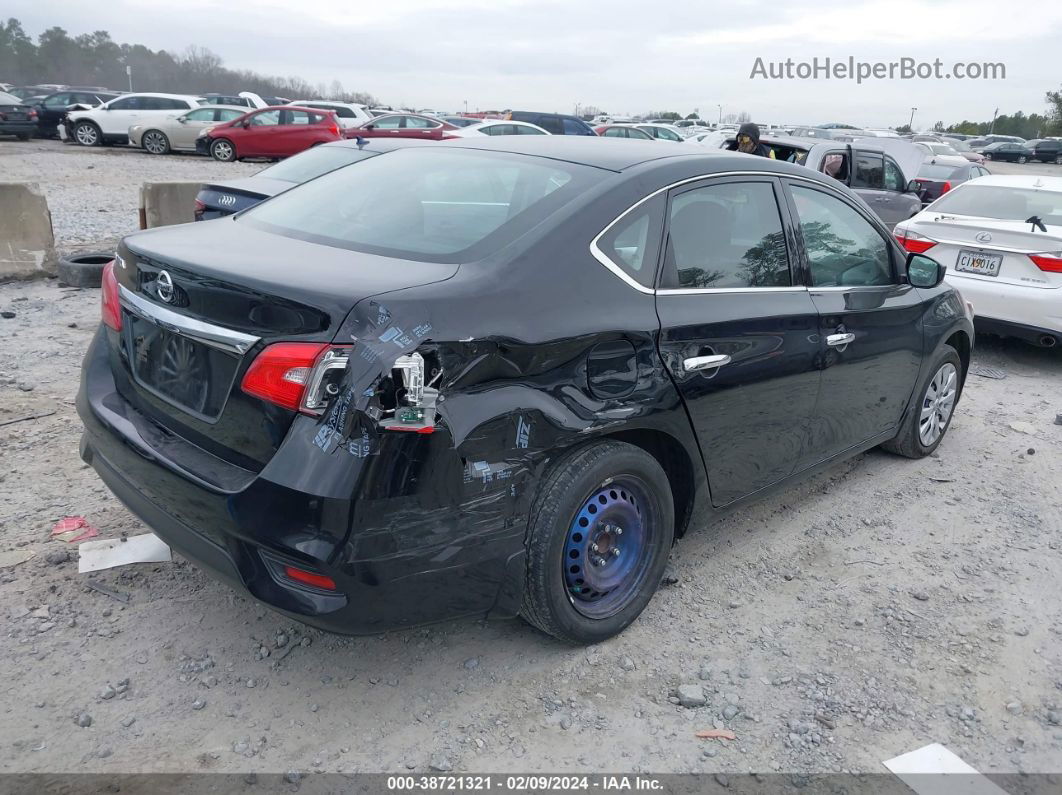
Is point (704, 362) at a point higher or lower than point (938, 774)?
higher

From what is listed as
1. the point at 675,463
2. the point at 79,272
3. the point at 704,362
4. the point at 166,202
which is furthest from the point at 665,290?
the point at 166,202

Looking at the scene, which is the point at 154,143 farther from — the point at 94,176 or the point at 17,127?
the point at 94,176

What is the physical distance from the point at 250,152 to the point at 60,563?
839 inches

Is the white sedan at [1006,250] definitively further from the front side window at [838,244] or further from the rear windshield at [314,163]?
the rear windshield at [314,163]

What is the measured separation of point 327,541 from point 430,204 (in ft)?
4.72

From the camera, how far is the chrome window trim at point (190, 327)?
2479mm

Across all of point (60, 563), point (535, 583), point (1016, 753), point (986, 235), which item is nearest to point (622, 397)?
point (535, 583)

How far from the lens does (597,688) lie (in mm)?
2939

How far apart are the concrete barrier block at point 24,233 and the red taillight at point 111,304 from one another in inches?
221

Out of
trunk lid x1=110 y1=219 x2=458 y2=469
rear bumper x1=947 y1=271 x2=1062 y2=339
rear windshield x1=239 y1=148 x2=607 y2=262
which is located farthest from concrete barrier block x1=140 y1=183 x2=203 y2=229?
rear bumper x1=947 y1=271 x2=1062 y2=339

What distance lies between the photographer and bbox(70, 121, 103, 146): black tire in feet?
84.2

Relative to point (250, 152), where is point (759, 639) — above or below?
below

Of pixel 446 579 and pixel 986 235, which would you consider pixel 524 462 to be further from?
pixel 986 235

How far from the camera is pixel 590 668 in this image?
3041 mm
